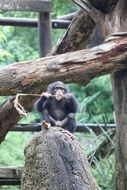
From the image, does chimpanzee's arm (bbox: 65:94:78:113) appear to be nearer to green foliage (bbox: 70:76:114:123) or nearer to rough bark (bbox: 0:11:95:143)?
rough bark (bbox: 0:11:95:143)

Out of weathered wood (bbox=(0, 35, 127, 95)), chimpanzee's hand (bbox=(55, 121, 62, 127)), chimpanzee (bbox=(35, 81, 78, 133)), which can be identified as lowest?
chimpanzee's hand (bbox=(55, 121, 62, 127))

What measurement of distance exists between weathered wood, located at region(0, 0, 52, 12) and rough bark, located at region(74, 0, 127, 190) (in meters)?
1.28

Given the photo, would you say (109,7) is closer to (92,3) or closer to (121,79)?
(92,3)

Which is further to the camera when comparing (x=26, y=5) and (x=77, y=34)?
(x=26, y=5)

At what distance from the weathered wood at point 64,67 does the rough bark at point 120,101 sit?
0.19 metres

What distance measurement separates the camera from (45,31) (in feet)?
17.8

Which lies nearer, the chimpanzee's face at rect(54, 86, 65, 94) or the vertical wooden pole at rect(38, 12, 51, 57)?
the chimpanzee's face at rect(54, 86, 65, 94)

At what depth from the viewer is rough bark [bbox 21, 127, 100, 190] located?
10.0 feet

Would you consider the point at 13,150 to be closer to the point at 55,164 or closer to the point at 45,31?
the point at 45,31

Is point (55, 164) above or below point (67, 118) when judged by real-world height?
above

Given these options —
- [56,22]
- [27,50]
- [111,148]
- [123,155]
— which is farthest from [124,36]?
[27,50]

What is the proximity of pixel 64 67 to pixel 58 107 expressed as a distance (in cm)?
55

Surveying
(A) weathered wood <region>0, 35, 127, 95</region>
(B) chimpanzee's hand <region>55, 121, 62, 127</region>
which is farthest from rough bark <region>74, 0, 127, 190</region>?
(B) chimpanzee's hand <region>55, 121, 62, 127</region>

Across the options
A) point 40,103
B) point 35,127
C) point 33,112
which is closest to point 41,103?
point 40,103
